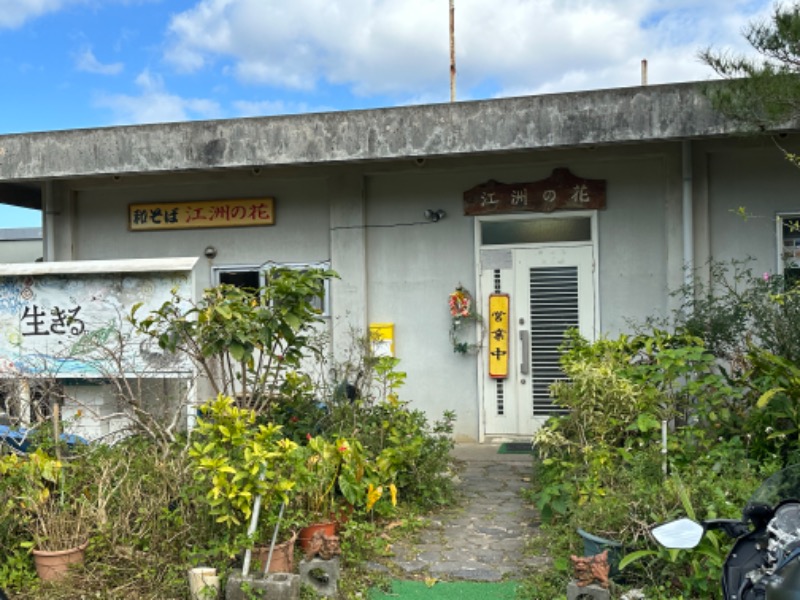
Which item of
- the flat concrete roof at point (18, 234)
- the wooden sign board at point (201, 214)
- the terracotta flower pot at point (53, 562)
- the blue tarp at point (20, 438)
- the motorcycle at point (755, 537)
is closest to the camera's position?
the motorcycle at point (755, 537)

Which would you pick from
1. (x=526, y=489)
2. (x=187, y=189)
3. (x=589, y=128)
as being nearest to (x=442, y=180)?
(x=589, y=128)

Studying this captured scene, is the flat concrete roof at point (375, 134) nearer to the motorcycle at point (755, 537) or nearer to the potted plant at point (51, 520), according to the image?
the potted plant at point (51, 520)

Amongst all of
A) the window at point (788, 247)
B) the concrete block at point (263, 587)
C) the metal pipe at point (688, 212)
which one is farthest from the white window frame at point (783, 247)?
the concrete block at point (263, 587)

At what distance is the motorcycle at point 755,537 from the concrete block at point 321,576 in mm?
2209

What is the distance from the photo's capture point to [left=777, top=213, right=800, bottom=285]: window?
312 inches

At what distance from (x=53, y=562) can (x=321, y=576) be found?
5.12 ft

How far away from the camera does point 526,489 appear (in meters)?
6.56

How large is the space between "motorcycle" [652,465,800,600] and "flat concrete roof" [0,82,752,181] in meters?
5.26

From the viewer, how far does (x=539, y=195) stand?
852 centimetres

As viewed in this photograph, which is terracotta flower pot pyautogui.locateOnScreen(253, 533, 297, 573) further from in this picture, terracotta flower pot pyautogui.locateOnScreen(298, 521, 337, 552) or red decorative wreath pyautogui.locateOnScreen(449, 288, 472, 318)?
red decorative wreath pyautogui.locateOnScreen(449, 288, 472, 318)

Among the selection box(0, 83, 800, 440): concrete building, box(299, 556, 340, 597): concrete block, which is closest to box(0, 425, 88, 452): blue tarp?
box(299, 556, 340, 597): concrete block

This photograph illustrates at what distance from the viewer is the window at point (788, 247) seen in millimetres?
7925

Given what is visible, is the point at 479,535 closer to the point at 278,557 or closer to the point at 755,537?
the point at 278,557

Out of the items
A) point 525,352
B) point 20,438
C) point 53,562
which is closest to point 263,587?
point 53,562
